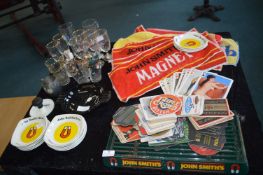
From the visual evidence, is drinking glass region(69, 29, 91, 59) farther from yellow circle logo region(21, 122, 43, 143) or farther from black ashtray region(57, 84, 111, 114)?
yellow circle logo region(21, 122, 43, 143)

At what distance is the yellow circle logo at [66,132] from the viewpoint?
1.11 metres

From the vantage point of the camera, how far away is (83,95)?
133cm

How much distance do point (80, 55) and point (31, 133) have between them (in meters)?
0.56

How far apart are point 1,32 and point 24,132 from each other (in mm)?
3044

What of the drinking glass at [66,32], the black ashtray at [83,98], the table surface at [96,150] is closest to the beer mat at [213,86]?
the table surface at [96,150]

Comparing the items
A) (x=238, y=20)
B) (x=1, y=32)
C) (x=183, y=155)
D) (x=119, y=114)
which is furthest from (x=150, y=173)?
(x=1, y=32)

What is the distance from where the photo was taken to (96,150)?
108 cm

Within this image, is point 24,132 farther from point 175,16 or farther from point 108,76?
point 175,16

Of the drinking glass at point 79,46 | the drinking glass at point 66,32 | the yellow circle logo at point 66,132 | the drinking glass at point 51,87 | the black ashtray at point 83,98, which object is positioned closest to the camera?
the yellow circle logo at point 66,132

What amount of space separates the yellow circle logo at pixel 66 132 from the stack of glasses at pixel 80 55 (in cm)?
32

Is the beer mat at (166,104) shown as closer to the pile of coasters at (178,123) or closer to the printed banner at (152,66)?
the pile of coasters at (178,123)

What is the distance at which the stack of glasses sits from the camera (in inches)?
56.4

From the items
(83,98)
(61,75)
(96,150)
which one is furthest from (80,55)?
(96,150)

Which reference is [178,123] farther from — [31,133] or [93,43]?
[93,43]
